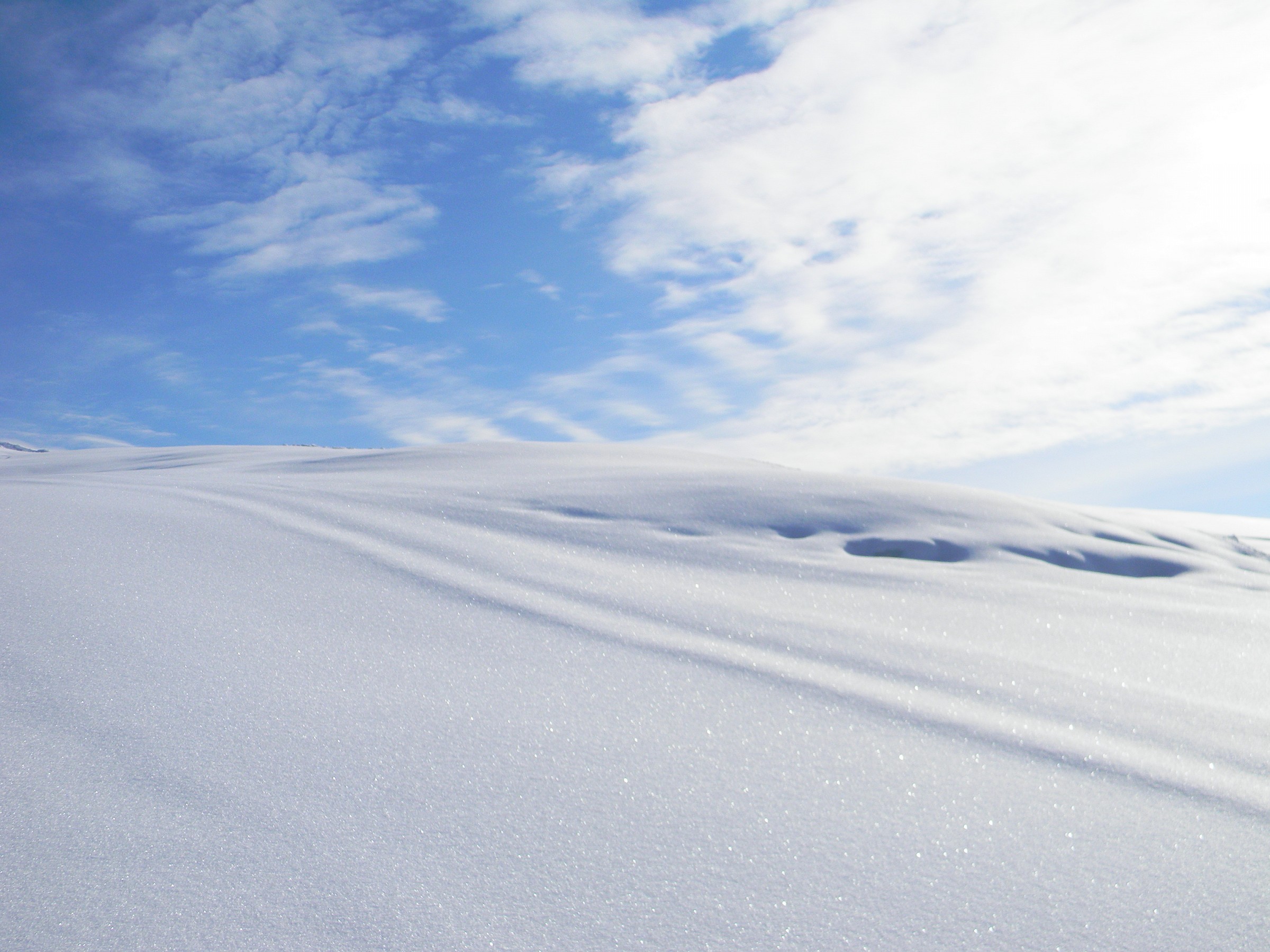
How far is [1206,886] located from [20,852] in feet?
A: 4.58

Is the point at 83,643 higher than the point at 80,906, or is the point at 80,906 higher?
the point at 83,643

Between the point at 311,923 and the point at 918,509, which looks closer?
the point at 311,923

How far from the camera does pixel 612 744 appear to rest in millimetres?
1220

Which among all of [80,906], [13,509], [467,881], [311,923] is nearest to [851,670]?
[467,881]

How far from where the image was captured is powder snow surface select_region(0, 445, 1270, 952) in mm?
895

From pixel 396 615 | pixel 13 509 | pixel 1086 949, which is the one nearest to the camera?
pixel 1086 949

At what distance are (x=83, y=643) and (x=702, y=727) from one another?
117 cm

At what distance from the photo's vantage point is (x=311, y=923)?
2.84ft

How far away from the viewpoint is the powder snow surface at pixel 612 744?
90 cm

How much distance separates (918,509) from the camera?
2.74 metres

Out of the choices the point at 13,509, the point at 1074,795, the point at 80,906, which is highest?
the point at 13,509

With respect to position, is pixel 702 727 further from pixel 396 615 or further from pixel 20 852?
pixel 20 852

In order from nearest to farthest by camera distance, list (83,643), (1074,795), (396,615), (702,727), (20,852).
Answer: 1. (20,852)
2. (1074,795)
3. (702,727)
4. (83,643)
5. (396,615)

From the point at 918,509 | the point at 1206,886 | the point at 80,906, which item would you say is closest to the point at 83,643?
the point at 80,906
